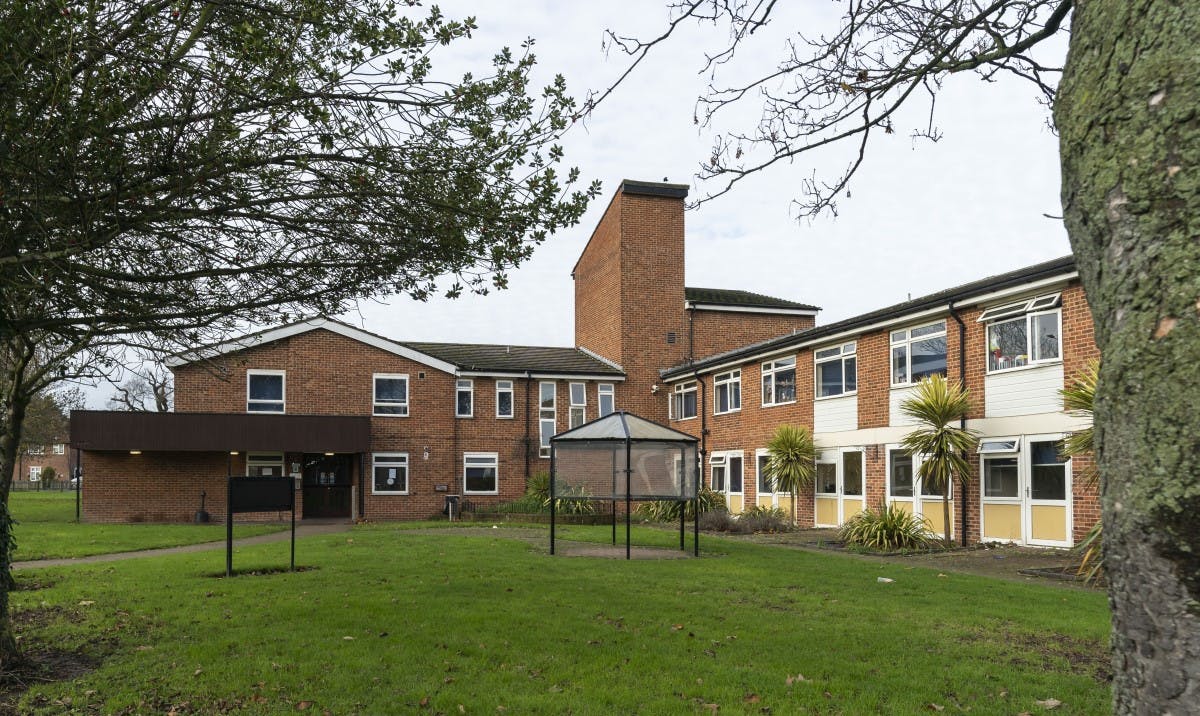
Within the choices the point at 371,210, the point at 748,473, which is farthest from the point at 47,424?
the point at 371,210

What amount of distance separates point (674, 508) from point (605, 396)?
795 cm

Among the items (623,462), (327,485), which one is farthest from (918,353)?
(327,485)

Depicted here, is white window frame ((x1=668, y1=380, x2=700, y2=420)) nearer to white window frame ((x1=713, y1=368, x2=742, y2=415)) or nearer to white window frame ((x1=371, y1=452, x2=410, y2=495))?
white window frame ((x1=713, y1=368, x2=742, y2=415))

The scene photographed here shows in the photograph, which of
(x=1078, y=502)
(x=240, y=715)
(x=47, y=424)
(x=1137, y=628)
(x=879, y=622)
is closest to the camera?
(x=1137, y=628)

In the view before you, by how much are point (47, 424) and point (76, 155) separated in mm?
49972

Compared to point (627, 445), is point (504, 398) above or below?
above

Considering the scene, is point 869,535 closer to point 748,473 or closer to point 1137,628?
point 748,473

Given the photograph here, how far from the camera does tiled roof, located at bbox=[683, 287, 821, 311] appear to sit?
3431cm

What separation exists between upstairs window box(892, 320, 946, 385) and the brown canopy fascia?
1692 centimetres

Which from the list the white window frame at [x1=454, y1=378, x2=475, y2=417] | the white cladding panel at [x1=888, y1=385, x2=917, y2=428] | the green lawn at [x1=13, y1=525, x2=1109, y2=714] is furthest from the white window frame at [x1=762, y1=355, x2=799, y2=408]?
the green lawn at [x1=13, y1=525, x2=1109, y2=714]

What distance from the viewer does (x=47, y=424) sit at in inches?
1866

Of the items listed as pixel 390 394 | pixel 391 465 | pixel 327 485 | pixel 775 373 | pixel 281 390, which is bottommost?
pixel 327 485

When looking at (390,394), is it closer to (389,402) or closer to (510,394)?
(389,402)

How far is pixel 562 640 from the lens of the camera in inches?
300
